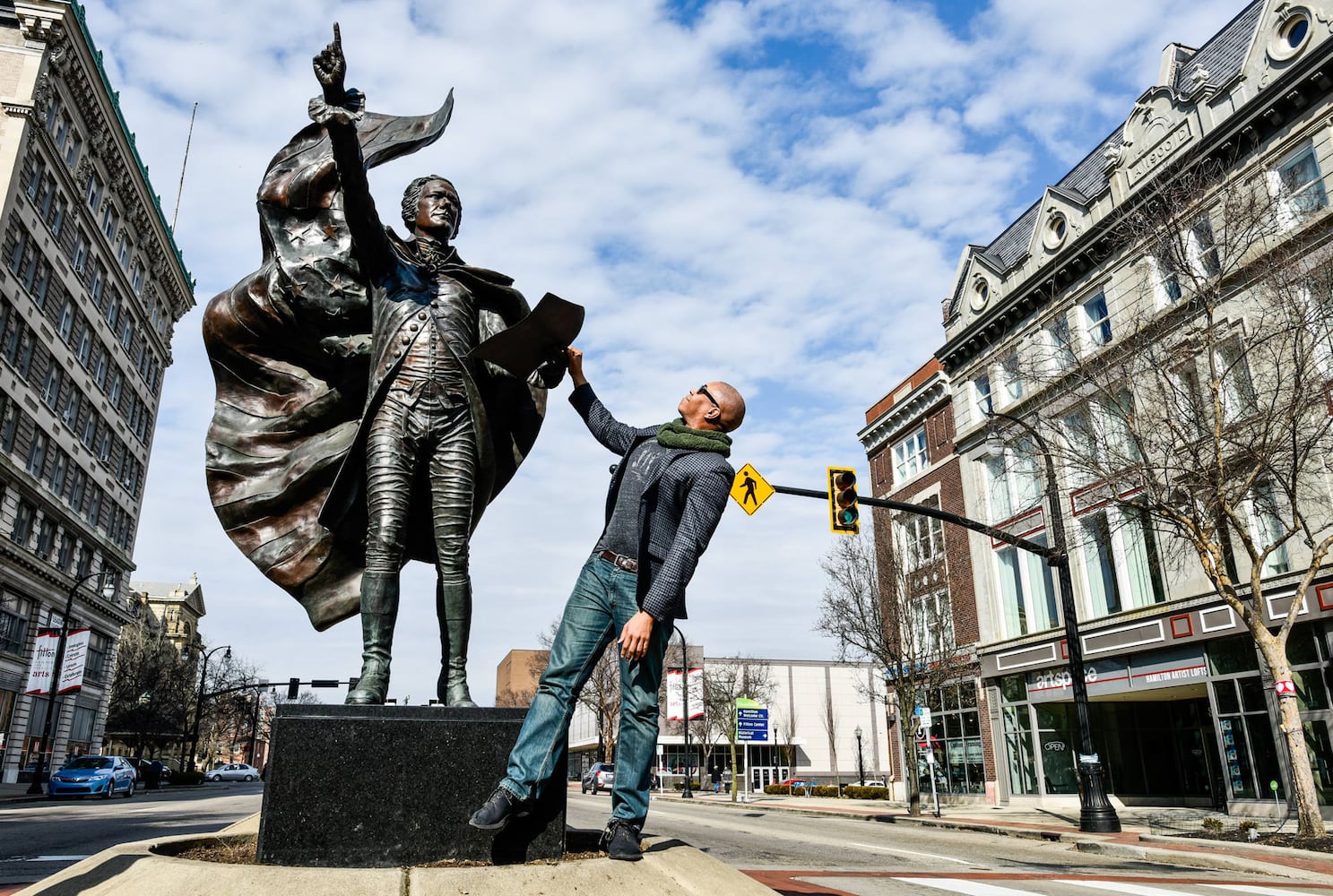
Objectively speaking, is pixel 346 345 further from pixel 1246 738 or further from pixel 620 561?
pixel 1246 738

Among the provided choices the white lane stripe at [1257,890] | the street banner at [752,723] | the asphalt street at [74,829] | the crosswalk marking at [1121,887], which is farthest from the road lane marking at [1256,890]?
the street banner at [752,723]

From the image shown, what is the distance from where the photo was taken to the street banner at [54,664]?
90.7 feet

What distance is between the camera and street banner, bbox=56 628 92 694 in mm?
28328

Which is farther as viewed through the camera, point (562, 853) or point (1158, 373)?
point (1158, 373)

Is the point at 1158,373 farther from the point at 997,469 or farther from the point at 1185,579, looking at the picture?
the point at 997,469

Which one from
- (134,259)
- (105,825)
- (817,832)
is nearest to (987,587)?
(817,832)

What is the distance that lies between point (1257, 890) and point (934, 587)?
18846mm

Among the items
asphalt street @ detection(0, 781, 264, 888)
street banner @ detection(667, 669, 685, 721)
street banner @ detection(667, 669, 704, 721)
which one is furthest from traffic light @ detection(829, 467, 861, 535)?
street banner @ detection(667, 669, 685, 721)

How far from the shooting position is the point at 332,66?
387cm

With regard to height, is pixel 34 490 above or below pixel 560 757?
above

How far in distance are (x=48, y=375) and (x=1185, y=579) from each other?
41.2 metres

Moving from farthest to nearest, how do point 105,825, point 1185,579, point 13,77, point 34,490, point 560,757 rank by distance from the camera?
→ point 34,490, point 13,77, point 1185,579, point 105,825, point 560,757

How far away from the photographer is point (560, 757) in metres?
3.58

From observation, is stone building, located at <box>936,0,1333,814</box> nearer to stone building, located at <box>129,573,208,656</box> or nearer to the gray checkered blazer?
the gray checkered blazer
